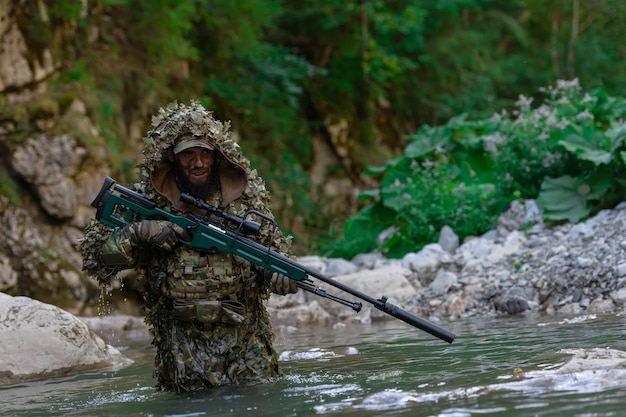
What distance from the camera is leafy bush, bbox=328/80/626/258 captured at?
10.8m

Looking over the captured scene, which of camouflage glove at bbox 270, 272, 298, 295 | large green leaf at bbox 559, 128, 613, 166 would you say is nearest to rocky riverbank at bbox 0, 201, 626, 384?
large green leaf at bbox 559, 128, 613, 166

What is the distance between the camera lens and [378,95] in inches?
805

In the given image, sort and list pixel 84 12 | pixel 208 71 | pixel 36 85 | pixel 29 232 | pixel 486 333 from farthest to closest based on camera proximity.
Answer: pixel 208 71
pixel 84 12
pixel 36 85
pixel 29 232
pixel 486 333

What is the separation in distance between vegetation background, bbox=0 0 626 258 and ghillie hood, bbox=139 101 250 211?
20.7 feet

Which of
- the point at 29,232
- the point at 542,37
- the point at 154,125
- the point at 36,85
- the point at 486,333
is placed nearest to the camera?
the point at 154,125

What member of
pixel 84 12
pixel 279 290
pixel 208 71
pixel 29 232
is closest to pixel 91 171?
pixel 29 232

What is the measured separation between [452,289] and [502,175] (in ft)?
8.72

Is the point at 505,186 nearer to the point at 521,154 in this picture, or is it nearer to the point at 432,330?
the point at 521,154

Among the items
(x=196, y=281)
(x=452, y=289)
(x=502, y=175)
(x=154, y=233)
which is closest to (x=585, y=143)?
(x=502, y=175)

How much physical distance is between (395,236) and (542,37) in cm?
1749

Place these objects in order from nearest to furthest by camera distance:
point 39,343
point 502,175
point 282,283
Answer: point 282,283 < point 39,343 < point 502,175

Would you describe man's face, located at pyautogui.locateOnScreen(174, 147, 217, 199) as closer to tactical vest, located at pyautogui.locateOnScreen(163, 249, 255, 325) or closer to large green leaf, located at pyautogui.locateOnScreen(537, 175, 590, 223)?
tactical vest, located at pyautogui.locateOnScreen(163, 249, 255, 325)

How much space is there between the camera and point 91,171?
→ 12.3 m

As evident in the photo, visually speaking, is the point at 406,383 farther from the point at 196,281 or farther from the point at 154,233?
the point at 154,233
